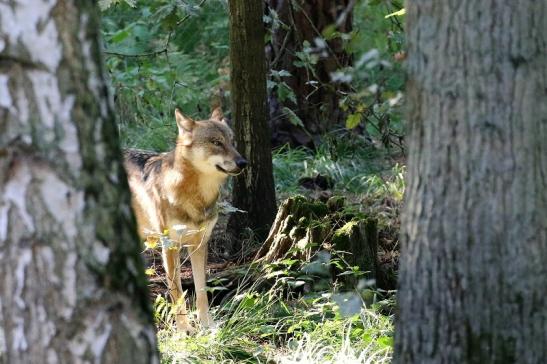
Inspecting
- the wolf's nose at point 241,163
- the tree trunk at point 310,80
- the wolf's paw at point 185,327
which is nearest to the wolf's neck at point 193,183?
the wolf's nose at point 241,163

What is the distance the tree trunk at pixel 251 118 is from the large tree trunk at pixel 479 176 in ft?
14.6

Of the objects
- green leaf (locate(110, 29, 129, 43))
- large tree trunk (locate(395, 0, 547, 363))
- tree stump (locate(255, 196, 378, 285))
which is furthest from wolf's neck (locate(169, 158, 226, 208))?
green leaf (locate(110, 29, 129, 43))

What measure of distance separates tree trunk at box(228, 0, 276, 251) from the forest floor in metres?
0.31

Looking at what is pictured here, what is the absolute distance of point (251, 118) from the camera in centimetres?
805

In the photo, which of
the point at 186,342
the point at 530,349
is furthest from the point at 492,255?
the point at 186,342

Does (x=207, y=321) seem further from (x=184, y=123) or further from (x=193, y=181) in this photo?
(x=184, y=123)

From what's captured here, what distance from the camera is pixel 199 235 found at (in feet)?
24.6

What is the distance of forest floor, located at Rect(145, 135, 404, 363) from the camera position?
5.68 m

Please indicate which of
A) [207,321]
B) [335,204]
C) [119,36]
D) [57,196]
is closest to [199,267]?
[207,321]

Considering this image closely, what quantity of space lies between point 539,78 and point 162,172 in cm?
479

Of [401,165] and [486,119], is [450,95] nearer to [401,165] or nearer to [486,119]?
[486,119]

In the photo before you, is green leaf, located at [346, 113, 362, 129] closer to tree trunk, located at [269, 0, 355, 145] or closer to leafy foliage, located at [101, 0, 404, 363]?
leafy foliage, located at [101, 0, 404, 363]

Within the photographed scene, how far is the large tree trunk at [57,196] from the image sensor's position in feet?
8.86

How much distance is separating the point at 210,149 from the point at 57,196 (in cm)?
485
